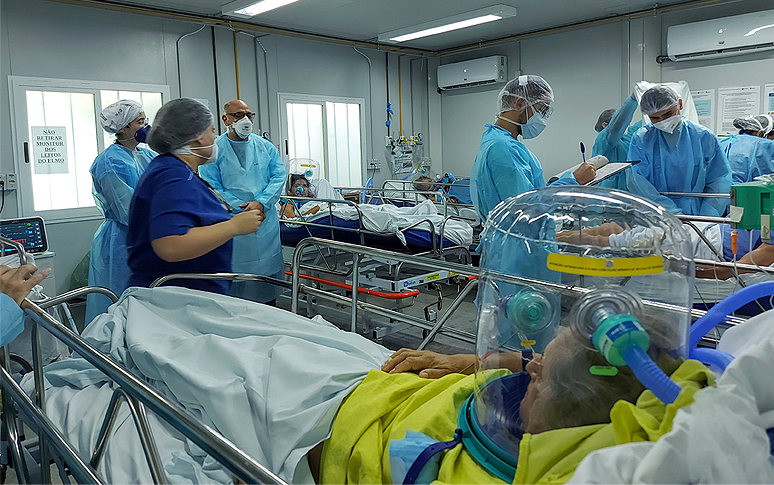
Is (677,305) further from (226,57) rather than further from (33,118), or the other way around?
(226,57)

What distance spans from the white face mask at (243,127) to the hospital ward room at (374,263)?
12 cm

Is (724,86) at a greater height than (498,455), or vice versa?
(724,86)

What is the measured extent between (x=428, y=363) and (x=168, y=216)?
1154 millimetres

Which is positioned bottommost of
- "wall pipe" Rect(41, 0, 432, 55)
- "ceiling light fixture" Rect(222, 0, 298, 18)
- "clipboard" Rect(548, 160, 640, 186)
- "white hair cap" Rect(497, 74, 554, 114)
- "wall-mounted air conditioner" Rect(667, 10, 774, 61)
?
"clipboard" Rect(548, 160, 640, 186)

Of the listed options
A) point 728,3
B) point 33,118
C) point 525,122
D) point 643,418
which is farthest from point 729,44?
point 33,118

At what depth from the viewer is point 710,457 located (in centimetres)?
Result: 75

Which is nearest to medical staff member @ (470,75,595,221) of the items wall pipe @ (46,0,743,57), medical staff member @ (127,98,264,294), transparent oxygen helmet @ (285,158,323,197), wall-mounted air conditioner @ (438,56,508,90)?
medical staff member @ (127,98,264,294)

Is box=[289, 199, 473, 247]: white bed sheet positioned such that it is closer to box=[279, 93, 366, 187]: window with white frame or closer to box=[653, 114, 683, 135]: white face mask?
box=[653, 114, 683, 135]: white face mask

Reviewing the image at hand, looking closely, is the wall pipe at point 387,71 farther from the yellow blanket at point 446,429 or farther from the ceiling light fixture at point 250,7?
the yellow blanket at point 446,429

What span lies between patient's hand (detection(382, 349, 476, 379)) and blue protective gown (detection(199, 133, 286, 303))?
2.35 metres

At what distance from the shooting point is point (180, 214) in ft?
7.22

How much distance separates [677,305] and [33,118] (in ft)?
19.1

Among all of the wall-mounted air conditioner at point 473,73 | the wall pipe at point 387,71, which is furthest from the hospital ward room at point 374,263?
the wall pipe at point 387,71

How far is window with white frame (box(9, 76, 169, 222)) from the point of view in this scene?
5266mm
